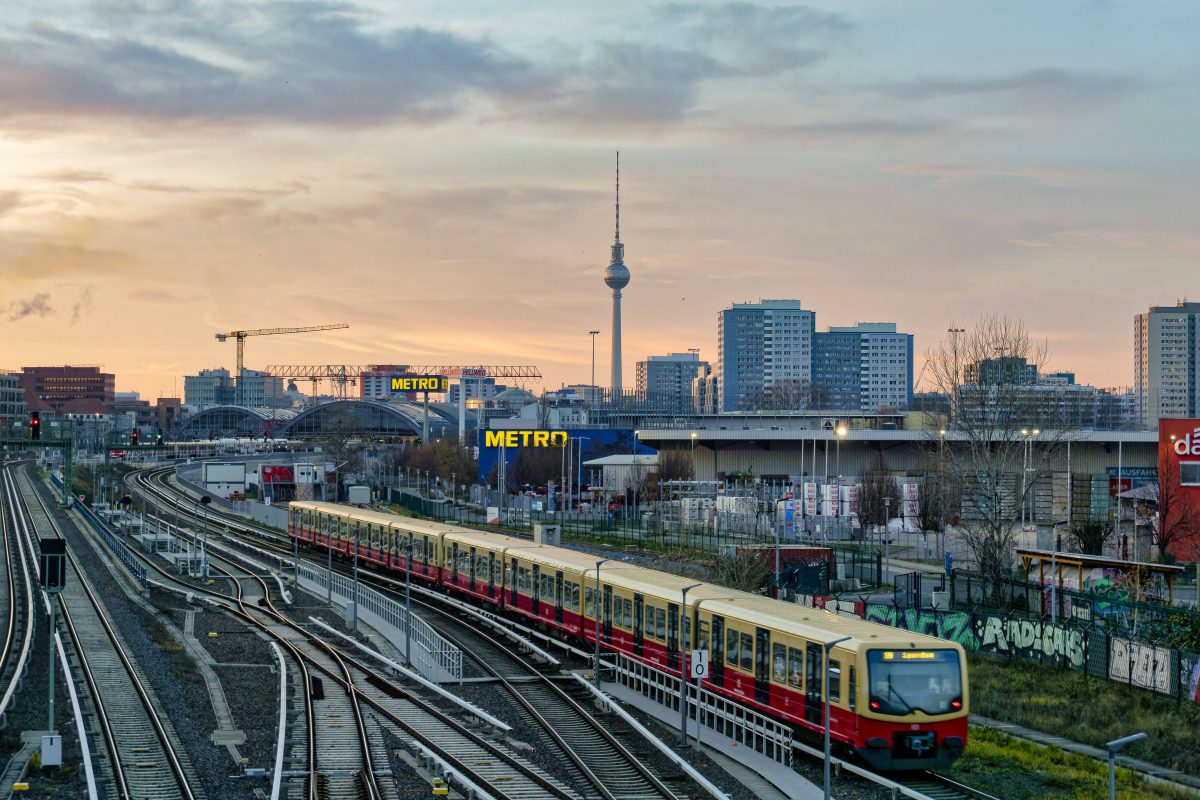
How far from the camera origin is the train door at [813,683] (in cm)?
2398

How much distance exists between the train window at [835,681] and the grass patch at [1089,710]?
6.92 metres

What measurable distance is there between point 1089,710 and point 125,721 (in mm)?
21449

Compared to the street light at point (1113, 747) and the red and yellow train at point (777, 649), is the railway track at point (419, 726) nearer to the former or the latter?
the red and yellow train at point (777, 649)

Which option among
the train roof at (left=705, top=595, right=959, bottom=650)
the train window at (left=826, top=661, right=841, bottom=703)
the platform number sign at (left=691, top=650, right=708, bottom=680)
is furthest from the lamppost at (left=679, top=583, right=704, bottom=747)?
the train window at (left=826, top=661, right=841, bottom=703)

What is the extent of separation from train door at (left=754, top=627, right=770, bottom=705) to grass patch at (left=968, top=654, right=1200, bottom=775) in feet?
23.3

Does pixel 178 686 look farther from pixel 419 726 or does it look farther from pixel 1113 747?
pixel 1113 747

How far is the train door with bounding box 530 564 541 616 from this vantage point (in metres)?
39.5

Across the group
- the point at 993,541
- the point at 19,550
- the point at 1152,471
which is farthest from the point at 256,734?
the point at 1152,471

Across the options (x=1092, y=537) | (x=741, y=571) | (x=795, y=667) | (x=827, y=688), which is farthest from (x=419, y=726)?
(x=1092, y=537)

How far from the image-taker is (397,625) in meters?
43.0

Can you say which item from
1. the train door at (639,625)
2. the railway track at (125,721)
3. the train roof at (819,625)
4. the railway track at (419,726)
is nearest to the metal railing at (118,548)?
the railway track at (125,721)

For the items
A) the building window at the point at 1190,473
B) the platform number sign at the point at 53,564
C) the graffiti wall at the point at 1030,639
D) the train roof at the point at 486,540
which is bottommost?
the graffiti wall at the point at 1030,639

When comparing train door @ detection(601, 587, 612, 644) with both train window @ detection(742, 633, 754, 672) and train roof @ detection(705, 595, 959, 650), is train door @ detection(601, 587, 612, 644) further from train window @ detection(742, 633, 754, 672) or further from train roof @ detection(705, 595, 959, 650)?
train window @ detection(742, 633, 754, 672)

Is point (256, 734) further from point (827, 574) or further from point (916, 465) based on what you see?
point (916, 465)
